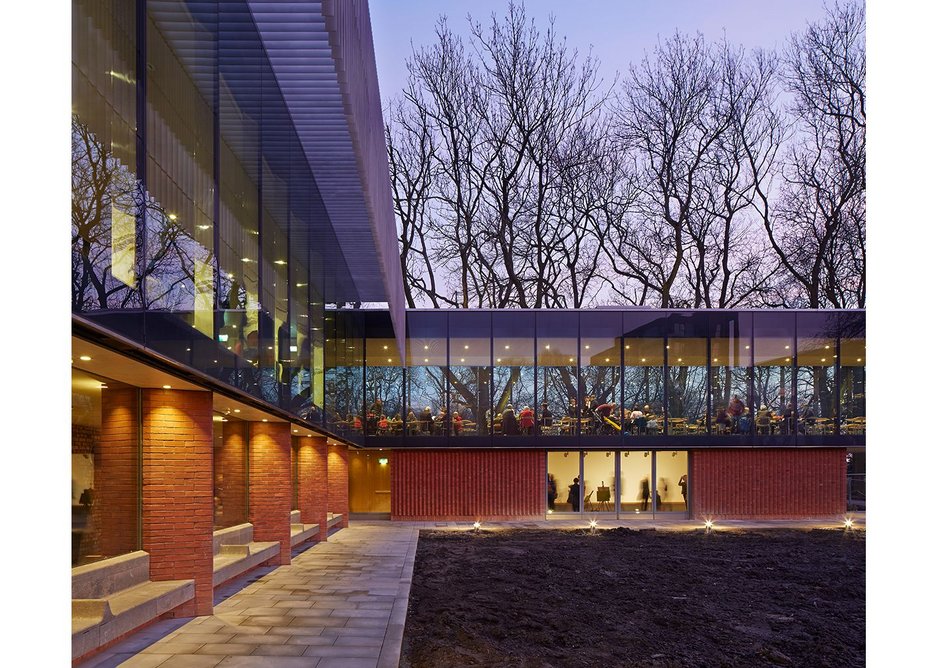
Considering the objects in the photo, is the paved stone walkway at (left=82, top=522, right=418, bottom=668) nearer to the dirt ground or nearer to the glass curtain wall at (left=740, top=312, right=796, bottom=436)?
the dirt ground

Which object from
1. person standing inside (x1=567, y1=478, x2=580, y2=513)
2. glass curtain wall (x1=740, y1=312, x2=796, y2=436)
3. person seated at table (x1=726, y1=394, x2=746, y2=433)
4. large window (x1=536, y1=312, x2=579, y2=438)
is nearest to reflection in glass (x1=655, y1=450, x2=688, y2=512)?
person seated at table (x1=726, y1=394, x2=746, y2=433)

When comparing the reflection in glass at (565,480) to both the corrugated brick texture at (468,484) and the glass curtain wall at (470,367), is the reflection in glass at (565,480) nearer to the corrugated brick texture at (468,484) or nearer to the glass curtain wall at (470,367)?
the corrugated brick texture at (468,484)

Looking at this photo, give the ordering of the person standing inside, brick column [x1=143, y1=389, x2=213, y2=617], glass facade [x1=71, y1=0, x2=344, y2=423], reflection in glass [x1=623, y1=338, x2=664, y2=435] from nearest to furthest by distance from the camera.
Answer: glass facade [x1=71, y1=0, x2=344, y2=423] → brick column [x1=143, y1=389, x2=213, y2=617] → reflection in glass [x1=623, y1=338, x2=664, y2=435] → the person standing inside

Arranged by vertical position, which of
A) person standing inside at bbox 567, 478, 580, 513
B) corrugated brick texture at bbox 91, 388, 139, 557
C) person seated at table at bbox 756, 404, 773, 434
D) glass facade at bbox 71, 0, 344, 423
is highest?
glass facade at bbox 71, 0, 344, 423

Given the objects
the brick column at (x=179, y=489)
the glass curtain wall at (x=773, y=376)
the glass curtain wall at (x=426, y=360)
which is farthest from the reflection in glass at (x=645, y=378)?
the brick column at (x=179, y=489)

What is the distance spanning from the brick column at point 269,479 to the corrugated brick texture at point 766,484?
16.7 meters

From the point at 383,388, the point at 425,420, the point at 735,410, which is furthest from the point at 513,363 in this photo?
the point at 735,410

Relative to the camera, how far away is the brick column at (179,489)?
917 cm

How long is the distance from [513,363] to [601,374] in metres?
3.04

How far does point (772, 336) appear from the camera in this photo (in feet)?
84.6

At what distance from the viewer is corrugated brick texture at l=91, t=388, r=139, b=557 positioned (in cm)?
843

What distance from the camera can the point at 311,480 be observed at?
60.2 feet

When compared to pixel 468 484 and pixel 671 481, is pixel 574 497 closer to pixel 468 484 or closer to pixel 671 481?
pixel 671 481

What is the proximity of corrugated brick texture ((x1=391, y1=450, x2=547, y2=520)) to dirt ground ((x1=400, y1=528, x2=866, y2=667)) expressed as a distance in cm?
551
